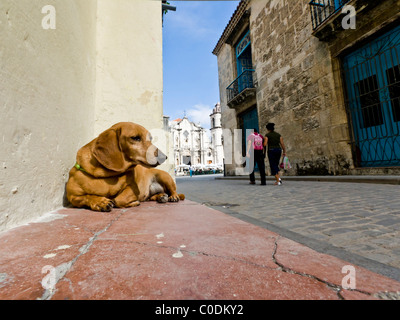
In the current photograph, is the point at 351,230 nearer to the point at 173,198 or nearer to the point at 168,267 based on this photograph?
the point at 168,267

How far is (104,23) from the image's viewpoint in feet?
12.0

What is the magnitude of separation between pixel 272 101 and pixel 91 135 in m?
7.95

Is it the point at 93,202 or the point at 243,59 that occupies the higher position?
the point at 243,59

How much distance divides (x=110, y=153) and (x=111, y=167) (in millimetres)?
144

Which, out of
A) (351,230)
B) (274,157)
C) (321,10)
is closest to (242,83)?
(321,10)

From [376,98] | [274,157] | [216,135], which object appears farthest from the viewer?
[216,135]

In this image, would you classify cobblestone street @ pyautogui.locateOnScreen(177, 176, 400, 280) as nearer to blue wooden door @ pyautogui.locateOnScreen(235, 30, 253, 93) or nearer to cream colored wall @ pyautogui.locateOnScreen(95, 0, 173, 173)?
cream colored wall @ pyautogui.locateOnScreen(95, 0, 173, 173)

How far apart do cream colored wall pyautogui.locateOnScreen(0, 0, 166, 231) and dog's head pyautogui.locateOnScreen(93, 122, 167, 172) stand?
43 cm

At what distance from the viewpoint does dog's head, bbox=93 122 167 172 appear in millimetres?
2061

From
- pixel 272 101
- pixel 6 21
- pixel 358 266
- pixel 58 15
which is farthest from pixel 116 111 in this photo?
pixel 272 101

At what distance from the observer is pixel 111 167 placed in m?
2.04

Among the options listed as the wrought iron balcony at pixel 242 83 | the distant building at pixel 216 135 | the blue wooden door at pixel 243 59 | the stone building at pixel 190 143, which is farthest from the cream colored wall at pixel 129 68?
the stone building at pixel 190 143

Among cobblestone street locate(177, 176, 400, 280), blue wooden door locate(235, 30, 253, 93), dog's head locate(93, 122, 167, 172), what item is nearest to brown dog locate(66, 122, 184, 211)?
dog's head locate(93, 122, 167, 172)

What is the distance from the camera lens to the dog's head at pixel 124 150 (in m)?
2.06
